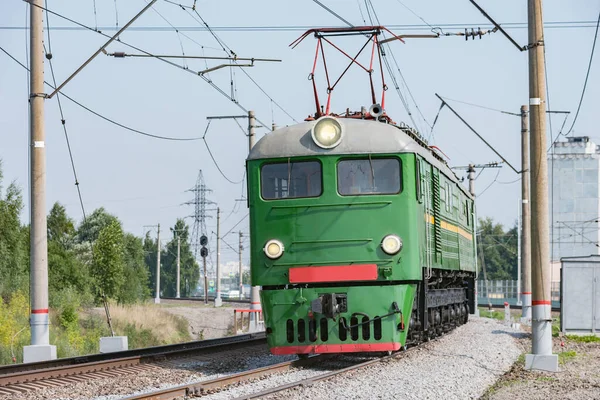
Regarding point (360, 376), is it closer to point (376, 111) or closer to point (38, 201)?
point (376, 111)

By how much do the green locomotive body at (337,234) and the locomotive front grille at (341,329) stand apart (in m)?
0.01

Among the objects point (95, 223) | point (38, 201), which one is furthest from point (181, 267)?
point (38, 201)

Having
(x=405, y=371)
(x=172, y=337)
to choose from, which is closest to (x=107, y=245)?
(x=172, y=337)

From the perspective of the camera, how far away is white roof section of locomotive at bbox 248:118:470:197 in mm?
14805

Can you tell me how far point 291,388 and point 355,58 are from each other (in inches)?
266

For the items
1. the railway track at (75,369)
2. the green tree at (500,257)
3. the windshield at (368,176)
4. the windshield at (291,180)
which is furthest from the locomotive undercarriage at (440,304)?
the green tree at (500,257)

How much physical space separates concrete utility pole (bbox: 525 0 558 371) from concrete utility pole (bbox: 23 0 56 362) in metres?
8.35

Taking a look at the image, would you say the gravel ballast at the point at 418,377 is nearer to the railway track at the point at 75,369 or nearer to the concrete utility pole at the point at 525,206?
the railway track at the point at 75,369

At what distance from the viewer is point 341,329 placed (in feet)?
46.9

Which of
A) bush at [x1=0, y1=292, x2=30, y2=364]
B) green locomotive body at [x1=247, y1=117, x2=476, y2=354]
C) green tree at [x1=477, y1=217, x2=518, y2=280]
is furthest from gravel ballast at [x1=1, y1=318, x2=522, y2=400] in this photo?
green tree at [x1=477, y1=217, x2=518, y2=280]

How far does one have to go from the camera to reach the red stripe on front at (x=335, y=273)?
47.0 ft

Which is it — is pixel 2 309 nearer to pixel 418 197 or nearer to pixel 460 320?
pixel 460 320

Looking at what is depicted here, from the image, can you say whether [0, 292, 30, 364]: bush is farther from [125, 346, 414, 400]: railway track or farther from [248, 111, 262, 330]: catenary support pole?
[125, 346, 414, 400]: railway track

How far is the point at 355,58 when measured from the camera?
1672 cm
